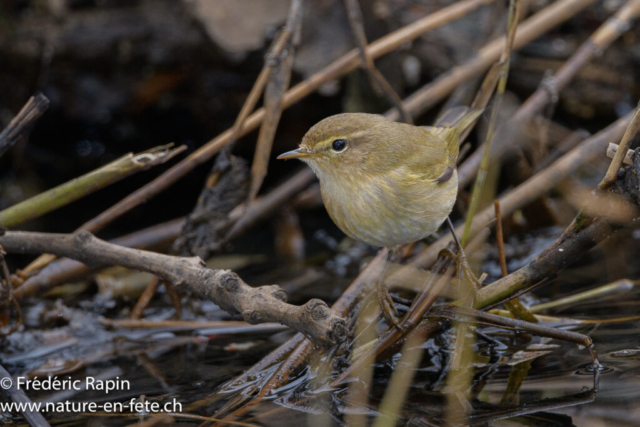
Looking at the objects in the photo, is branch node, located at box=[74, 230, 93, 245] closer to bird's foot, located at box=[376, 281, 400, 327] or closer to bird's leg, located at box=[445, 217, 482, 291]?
bird's foot, located at box=[376, 281, 400, 327]

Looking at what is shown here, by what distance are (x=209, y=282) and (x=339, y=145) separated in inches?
40.4

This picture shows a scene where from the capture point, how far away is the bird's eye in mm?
3189

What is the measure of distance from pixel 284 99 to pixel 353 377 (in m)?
2.13

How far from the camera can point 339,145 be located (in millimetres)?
3209

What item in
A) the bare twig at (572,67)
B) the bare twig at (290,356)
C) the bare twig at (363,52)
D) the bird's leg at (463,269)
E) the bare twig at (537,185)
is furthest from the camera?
the bare twig at (572,67)

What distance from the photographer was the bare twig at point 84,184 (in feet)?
10.5

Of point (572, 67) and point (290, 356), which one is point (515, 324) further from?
point (572, 67)

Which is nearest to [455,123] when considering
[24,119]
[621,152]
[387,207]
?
[387,207]

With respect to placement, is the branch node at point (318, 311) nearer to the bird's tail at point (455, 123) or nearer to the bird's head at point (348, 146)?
the bird's head at point (348, 146)

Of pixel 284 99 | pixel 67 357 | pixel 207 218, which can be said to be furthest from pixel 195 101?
pixel 67 357

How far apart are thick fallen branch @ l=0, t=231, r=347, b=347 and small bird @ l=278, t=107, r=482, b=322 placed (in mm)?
724

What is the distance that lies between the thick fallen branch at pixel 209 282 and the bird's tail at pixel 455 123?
67.1 inches

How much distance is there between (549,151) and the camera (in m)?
5.50

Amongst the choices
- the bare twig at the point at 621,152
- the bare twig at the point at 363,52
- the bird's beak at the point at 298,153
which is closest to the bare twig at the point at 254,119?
the bare twig at the point at 363,52
